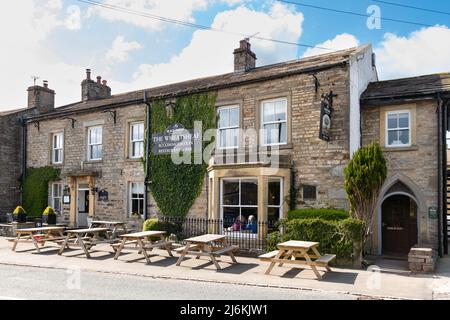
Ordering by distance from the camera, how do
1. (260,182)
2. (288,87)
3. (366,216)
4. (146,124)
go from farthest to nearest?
(146,124) < (288,87) < (260,182) < (366,216)

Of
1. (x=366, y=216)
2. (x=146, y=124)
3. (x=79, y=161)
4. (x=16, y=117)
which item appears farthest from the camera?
(x=16, y=117)

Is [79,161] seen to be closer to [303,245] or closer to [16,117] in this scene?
[16,117]

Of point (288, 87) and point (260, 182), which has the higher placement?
point (288, 87)

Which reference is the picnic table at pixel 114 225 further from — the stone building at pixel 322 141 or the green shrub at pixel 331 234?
the green shrub at pixel 331 234

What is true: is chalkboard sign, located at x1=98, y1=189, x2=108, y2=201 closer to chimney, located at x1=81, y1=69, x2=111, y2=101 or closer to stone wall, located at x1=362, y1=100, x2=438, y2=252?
chimney, located at x1=81, y1=69, x2=111, y2=101

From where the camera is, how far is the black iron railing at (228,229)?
38.2 ft

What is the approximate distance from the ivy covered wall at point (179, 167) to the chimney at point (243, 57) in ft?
9.80

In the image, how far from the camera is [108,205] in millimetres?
16609

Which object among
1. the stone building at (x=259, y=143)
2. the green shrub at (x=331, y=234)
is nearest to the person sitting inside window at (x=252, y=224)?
the stone building at (x=259, y=143)

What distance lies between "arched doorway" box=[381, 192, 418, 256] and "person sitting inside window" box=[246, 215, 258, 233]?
4.49 m

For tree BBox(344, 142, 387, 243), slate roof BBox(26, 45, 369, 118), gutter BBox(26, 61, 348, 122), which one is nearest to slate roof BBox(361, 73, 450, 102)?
slate roof BBox(26, 45, 369, 118)

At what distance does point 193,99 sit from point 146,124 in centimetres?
251

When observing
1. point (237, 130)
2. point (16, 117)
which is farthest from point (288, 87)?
point (16, 117)

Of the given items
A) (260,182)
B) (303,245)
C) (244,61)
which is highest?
(244,61)
